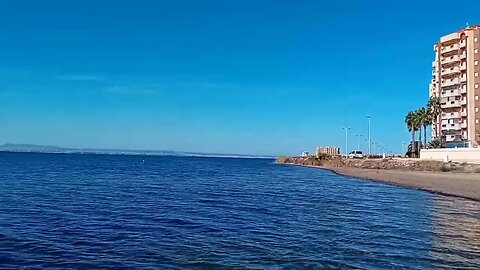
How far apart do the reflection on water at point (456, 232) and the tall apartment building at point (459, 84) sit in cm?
6820

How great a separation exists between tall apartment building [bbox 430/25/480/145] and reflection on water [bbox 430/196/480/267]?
224ft

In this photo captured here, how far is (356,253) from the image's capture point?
14625mm

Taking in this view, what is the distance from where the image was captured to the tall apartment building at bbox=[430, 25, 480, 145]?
91912mm

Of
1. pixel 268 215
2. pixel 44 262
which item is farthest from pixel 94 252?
pixel 268 215

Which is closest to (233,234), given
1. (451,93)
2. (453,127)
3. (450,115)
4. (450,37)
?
(453,127)

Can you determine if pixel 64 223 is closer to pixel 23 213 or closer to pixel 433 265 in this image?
pixel 23 213

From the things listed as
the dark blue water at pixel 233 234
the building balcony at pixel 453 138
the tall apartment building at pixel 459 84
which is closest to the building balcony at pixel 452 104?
the tall apartment building at pixel 459 84

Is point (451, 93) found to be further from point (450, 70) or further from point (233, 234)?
point (233, 234)

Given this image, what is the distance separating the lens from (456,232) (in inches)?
738

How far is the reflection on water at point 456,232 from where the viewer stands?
1411cm

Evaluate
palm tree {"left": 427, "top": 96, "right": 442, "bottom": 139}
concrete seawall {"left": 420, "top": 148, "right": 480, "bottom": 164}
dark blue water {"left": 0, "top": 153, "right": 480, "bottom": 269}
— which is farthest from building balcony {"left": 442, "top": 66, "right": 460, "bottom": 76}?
dark blue water {"left": 0, "top": 153, "right": 480, "bottom": 269}

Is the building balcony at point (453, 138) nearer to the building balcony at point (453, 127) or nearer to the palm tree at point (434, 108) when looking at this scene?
the building balcony at point (453, 127)

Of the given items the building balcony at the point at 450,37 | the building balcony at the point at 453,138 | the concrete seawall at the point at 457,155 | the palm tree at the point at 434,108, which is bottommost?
the concrete seawall at the point at 457,155

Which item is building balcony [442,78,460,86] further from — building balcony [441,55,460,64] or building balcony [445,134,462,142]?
building balcony [445,134,462,142]
